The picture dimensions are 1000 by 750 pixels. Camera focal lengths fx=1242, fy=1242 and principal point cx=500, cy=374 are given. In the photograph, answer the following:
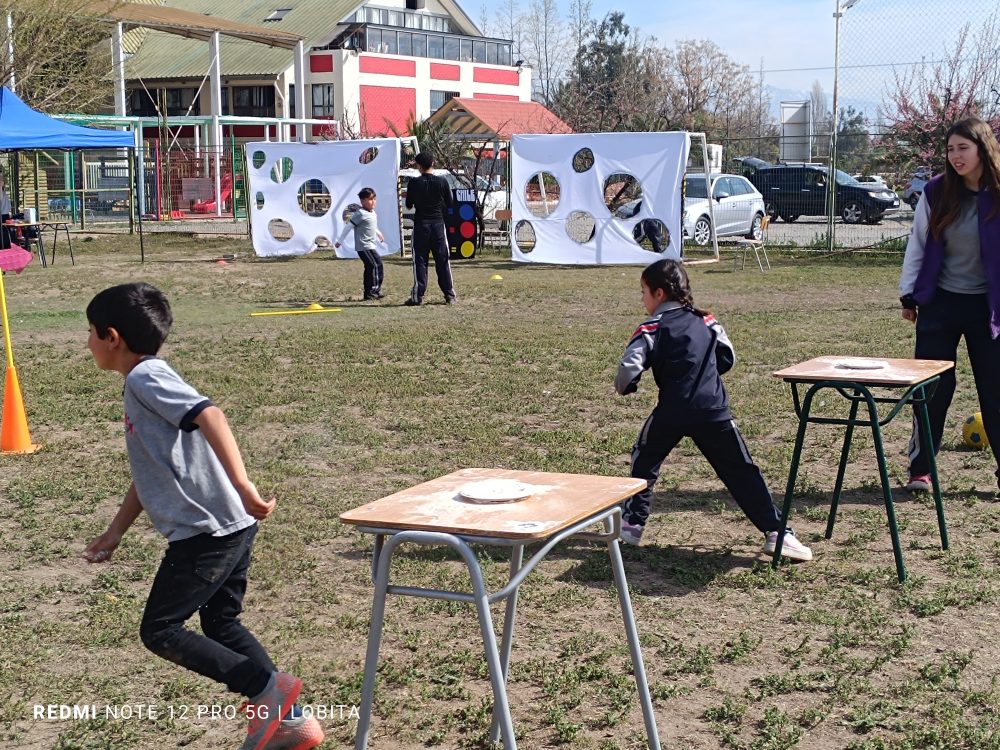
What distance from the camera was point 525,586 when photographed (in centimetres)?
520

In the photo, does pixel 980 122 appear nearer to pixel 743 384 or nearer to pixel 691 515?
pixel 691 515

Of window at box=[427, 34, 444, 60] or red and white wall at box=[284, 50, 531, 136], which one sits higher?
window at box=[427, 34, 444, 60]

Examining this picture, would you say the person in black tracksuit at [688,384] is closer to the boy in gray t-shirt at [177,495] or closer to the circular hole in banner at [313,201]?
the boy in gray t-shirt at [177,495]

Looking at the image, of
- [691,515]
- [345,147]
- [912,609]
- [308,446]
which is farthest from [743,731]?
[345,147]

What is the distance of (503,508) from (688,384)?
2346mm

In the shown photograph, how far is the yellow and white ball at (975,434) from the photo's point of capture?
7645 millimetres

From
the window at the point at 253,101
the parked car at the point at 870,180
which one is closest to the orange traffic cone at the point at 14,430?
the parked car at the point at 870,180

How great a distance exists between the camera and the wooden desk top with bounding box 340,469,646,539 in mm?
2977

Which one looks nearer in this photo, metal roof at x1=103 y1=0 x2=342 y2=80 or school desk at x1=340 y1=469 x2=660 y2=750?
school desk at x1=340 y1=469 x2=660 y2=750

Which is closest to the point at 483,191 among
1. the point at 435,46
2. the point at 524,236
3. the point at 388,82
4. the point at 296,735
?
the point at 524,236

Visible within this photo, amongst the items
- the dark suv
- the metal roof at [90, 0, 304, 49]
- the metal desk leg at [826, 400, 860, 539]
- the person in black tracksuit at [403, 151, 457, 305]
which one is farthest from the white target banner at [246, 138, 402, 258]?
the metal desk leg at [826, 400, 860, 539]

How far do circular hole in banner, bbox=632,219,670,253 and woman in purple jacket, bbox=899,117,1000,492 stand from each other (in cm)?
1427

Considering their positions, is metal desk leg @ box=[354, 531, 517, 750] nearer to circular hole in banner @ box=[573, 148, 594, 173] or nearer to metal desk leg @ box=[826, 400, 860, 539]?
metal desk leg @ box=[826, 400, 860, 539]

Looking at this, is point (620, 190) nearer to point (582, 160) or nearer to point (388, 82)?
point (582, 160)
